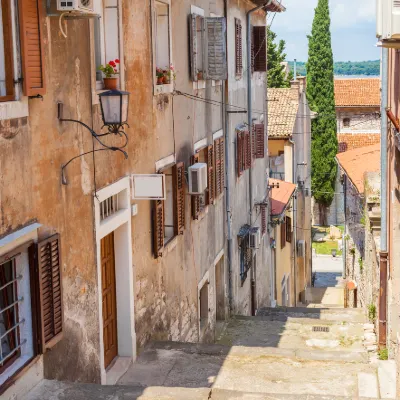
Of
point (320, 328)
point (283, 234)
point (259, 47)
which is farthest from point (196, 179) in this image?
point (283, 234)

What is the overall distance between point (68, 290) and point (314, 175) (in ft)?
138

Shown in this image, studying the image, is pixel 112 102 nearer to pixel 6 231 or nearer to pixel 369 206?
pixel 6 231

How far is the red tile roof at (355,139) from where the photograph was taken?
5525 centimetres

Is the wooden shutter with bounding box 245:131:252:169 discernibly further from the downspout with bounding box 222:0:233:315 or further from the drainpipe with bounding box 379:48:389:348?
the drainpipe with bounding box 379:48:389:348

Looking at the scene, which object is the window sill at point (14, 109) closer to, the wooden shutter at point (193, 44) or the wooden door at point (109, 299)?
the wooden door at point (109, 299)

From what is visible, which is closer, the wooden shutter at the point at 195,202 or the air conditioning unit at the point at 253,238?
the wooden shutter at the point at 195,202

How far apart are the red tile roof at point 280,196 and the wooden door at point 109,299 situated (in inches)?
613

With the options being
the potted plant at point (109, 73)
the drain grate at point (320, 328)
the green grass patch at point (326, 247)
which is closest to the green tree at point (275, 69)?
the green grass patch at point (326, 247)

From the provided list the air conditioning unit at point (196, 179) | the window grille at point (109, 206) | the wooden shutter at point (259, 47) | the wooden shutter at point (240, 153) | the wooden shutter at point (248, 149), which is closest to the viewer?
the window grille at point (109, 206)

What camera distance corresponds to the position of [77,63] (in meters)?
8.42

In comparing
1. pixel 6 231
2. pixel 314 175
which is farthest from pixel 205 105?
pixel 314 175

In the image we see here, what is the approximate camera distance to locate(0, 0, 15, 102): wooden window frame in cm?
689

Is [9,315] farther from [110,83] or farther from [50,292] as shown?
[110,83]

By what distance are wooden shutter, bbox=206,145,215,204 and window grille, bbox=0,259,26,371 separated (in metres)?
8.05
